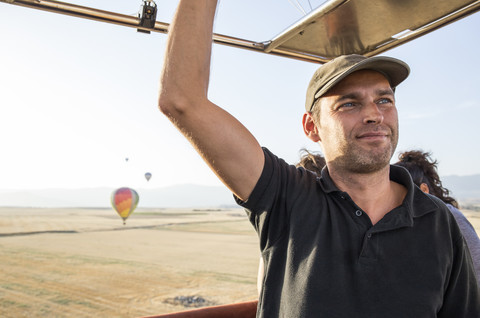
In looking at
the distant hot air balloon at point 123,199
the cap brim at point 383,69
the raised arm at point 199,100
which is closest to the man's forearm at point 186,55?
the raised arm at point 199,100

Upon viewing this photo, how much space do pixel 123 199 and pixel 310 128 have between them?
1372 inches

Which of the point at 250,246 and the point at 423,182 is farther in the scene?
the point at 250,246

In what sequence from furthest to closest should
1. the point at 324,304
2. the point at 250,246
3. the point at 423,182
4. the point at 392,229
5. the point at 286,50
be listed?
1. the point at 250,246
2. the point at 423,182
3. the point at 286,50
4. the point at 392,229
5. the point at 324,304

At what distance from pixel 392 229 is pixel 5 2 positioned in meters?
1.60

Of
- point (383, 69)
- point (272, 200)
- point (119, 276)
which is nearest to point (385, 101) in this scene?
point (383, 69)

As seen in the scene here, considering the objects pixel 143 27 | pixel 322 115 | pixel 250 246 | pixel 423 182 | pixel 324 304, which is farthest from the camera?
pixel 250 246

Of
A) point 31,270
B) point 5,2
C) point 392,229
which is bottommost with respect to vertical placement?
point 31,270

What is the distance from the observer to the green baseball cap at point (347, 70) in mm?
1473

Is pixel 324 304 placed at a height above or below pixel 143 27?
below

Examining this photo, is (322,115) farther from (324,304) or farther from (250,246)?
(250,246)

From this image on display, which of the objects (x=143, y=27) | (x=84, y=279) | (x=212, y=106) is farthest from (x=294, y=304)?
(x=84, y=279)

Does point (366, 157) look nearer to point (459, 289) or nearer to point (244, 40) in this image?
point (459, 289)

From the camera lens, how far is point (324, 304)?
1.29m

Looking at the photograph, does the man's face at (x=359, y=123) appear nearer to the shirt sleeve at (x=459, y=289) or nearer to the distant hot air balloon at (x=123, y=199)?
the shirt sleeve at (x=459, y=289)
